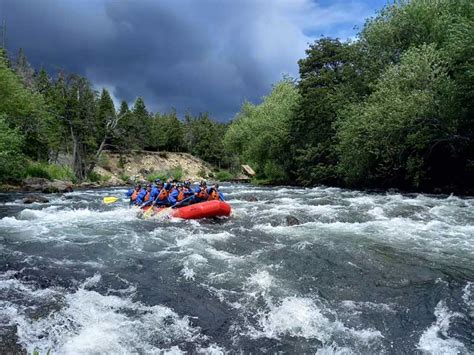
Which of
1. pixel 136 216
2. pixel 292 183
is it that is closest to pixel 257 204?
pixel 136 216

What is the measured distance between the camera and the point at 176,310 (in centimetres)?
610

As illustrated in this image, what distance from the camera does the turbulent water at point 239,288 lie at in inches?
205

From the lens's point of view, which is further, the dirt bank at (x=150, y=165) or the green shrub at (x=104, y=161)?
the dirt bank at (x=150, y=165)

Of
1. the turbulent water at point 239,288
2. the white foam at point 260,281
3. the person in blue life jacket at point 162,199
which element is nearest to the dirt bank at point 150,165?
the person in blue life jacket at point 162,199

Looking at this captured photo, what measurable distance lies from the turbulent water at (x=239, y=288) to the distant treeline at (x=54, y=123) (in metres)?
16.2

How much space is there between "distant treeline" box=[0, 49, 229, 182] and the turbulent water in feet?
53.3

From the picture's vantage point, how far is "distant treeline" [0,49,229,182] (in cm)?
2680

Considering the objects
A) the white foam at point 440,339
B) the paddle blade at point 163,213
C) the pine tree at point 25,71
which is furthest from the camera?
the pine tree at point 25,71

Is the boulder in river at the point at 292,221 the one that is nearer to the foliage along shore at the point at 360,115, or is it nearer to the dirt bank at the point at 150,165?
the foliage along shore at the point at 360,115

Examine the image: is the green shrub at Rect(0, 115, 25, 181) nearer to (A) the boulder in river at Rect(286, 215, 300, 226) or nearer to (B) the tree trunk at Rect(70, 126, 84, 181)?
(B) the tree trunk at Rect(70, 126, 84, 181)

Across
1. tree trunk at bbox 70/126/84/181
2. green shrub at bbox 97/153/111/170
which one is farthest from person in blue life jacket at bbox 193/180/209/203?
green shrub at bbox 97/153/111/170

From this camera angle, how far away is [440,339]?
531 centimetres

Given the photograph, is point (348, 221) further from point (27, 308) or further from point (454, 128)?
point (27, 308)

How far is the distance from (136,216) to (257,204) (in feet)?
19.7
